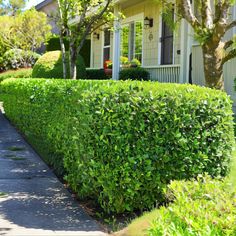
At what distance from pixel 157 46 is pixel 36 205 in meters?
12.4

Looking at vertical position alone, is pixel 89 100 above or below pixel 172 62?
below

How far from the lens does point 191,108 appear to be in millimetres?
5309

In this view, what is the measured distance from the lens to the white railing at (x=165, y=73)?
1499 centimetres

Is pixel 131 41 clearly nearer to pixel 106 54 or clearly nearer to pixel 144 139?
pixel 106 54

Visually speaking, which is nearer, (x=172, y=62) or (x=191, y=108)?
(x=191, y=108)

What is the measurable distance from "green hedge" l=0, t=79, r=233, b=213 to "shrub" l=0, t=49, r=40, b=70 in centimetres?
2680

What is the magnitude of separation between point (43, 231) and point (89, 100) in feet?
4.87

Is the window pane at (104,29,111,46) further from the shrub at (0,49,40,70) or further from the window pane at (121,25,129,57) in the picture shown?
the shrub at (0,49,40,70)

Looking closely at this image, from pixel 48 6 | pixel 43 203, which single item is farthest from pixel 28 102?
pixel 48 6

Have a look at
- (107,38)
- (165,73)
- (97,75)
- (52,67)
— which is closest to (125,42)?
Result: (97,75)

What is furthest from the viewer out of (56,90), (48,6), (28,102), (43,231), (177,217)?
(48,6)

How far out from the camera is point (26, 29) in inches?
1216

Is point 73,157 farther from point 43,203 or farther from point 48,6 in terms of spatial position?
point 48,6

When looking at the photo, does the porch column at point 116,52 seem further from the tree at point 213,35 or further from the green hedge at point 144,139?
the green hedge at point 144,139
